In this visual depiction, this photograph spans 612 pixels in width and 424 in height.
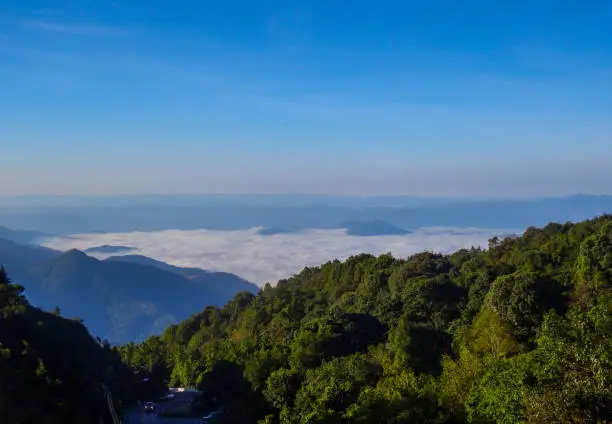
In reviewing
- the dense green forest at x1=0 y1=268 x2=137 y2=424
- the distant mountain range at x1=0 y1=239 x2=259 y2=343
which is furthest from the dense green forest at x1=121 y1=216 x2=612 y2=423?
the distant mountain range at x1=0 y1=239 x2=259 y2=343

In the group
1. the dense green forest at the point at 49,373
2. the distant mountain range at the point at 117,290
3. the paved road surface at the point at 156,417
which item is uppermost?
the dense green forest at the point at 49,373

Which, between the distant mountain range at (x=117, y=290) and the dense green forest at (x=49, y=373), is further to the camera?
the distant mountain range at (x=117, y=290)

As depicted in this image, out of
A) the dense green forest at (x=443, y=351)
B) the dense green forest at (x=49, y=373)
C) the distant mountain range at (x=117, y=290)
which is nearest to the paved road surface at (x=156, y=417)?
the dense green forest at (x=49, y=373)

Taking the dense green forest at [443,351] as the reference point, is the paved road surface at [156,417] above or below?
below

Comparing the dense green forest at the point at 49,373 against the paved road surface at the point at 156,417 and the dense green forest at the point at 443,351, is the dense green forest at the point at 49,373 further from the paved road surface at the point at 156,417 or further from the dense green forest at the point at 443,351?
the dense green forest at the point at 443,351

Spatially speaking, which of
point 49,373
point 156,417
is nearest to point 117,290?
point 156,417

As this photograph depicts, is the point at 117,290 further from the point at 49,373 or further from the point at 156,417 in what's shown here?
the point at 49,373

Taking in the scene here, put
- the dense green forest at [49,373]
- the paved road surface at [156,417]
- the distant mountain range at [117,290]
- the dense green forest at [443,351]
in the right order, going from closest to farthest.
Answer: the dense green forest at [443,351], the dense green forest at [49,373], the paved road surface at [156,417], the distant mountain range at [117,290]

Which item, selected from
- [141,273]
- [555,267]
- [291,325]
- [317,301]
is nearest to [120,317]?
[141,273]
